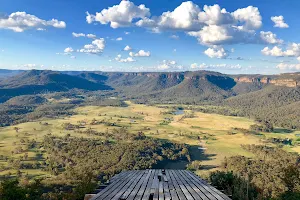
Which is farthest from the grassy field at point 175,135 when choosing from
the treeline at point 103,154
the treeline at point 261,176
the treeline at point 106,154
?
the treeline at point 261,176

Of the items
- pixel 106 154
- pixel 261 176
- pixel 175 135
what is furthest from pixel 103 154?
pixel 261 176

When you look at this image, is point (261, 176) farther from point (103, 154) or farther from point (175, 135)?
point (175, 135)

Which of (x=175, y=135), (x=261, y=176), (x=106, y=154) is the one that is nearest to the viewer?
(x=261, y=176)

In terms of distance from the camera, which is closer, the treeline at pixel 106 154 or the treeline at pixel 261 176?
the treeline at pixel 261 176

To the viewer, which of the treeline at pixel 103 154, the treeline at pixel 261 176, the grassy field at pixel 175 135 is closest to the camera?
the treeline at pixel 261 176

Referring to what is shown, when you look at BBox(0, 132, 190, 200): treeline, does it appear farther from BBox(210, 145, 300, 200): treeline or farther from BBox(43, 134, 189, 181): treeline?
BBox(210, 145, 300, 200): treeline

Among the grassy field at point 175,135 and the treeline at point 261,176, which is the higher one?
the treeline at point 261,176

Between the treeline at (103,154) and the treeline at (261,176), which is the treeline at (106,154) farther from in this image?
the treeline at (261,176)

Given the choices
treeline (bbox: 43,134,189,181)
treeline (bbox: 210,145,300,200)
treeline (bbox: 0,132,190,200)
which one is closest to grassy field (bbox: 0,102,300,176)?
treeline (bbox: 0,132,190,200)

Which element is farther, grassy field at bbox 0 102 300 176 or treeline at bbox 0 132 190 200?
grassy field at bbox 0 102 300 176

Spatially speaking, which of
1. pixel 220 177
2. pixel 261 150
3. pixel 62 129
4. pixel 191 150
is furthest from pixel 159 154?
pixel 220 177
